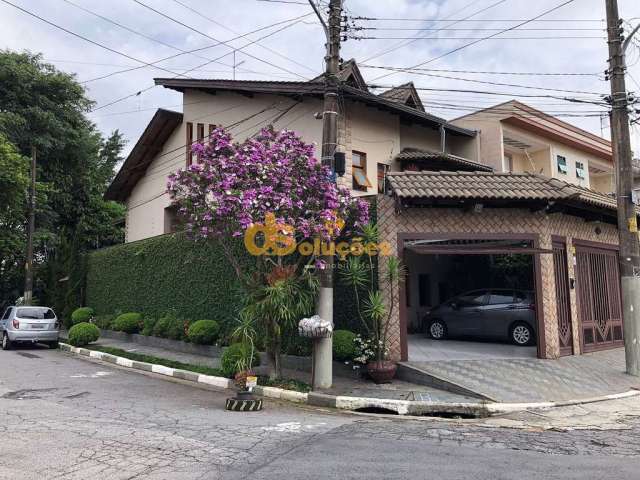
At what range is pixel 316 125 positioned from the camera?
15914 millimetres

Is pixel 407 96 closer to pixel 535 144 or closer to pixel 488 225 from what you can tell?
pixel 535 144

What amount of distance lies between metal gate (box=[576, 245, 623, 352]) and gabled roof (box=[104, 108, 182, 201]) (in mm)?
15225

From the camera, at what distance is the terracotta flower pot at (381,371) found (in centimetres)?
1005

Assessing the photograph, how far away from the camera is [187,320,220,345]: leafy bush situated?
14.0 m

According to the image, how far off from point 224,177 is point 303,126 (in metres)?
7.23

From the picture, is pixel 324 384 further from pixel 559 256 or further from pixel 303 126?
pixel 303 126

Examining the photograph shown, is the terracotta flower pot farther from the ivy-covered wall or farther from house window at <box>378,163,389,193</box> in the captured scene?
house window at <box>378,163,389,193</box>

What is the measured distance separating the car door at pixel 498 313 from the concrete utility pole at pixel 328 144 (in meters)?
6.00

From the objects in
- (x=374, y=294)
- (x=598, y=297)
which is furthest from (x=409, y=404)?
(x=598, y=297)

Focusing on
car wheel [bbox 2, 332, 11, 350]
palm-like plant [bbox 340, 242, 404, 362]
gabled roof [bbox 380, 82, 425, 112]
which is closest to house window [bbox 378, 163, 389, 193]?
gabled roof [bbox 380, 82, 425, 112]

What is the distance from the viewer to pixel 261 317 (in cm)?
1009


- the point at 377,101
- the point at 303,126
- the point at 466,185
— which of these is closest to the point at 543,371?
the point at 466,185

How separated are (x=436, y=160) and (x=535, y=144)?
776cm

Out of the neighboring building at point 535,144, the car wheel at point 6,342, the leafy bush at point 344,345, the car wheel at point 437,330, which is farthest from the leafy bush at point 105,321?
the neighboring building at point 535,144
